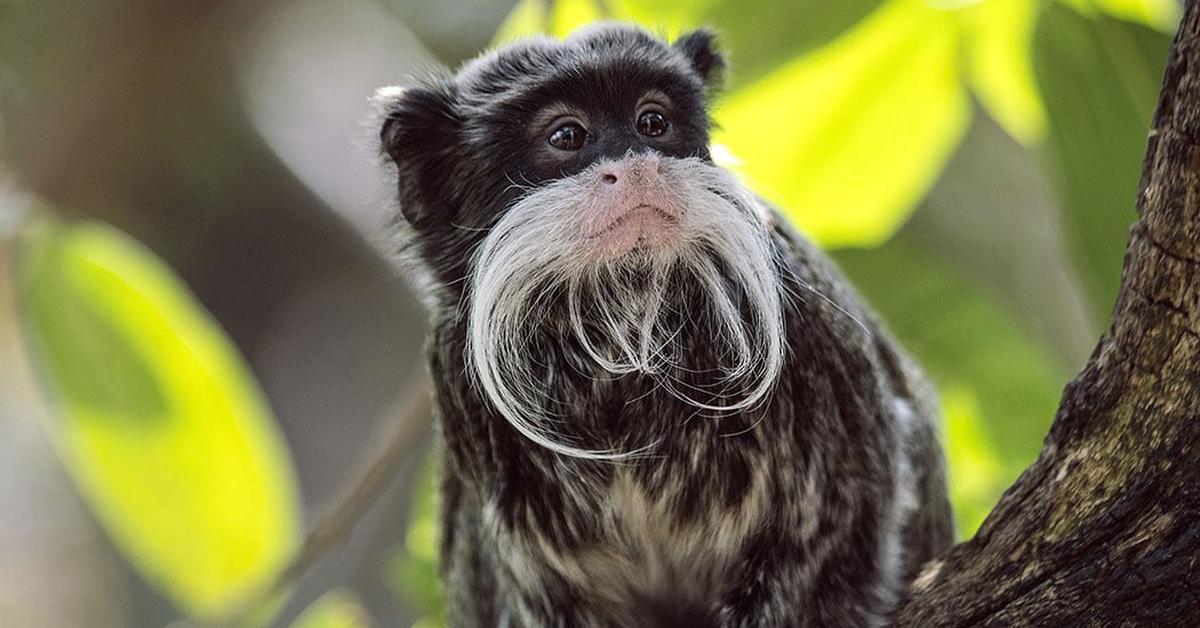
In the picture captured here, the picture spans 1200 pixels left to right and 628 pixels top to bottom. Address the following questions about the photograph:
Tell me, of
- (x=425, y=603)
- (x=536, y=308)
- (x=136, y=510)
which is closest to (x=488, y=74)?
(x=536, y=308)

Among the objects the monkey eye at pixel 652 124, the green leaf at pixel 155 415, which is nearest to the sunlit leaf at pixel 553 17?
the monkey eye at pixel 652 124

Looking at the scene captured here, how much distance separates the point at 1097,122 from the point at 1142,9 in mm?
417

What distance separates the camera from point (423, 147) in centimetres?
215

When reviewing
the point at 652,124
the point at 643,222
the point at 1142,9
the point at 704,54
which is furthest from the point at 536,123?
the point at 1142,9

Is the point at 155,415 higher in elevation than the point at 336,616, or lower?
higher

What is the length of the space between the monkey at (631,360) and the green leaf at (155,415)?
0.96 metres

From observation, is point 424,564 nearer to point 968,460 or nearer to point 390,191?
point 390,191

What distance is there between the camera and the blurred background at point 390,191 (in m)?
2.44

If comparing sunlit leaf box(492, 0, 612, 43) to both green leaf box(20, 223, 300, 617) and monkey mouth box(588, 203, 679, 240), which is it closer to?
monkey mouth box(588, 203, 679, 240)

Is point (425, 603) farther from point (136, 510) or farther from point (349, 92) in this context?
point (349, 92)

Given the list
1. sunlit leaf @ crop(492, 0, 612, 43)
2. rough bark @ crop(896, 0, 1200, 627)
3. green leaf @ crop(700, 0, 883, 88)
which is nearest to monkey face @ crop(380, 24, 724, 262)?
green leaf @ crop(700, 0, 883, 88)

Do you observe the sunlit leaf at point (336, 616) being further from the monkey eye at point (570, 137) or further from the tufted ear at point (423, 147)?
the monkey eye at point (570, 137)

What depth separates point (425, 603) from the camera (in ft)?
9.29

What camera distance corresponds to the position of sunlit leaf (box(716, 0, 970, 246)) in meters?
2.68
